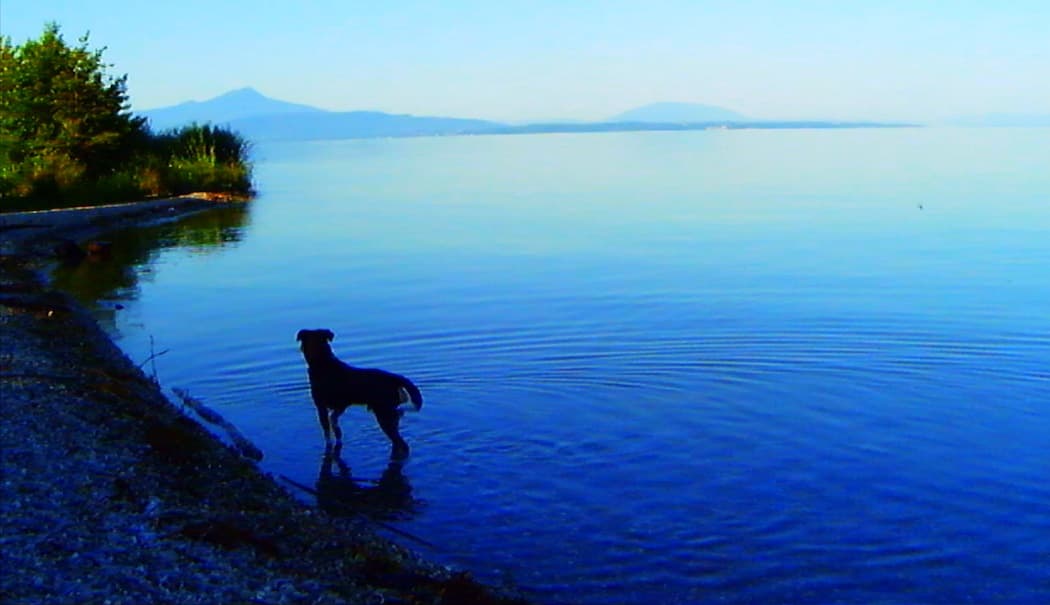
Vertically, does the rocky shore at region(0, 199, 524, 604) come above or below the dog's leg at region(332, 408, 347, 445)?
above

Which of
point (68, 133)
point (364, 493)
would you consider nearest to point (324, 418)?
point (364, 493)

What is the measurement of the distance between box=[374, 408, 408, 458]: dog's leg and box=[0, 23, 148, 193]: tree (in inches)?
1352

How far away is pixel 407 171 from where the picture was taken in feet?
→ 294

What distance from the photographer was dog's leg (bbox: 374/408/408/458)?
12203 millimetres

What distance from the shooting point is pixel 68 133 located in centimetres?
4475

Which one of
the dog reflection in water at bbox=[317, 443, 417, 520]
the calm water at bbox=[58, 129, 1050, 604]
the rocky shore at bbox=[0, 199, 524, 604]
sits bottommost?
the calm water at bbox=[58, 129, 1050, 604]

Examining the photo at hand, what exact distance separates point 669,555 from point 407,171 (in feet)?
267

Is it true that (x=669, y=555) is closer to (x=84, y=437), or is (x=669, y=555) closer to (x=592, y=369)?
(x=84, y=437)

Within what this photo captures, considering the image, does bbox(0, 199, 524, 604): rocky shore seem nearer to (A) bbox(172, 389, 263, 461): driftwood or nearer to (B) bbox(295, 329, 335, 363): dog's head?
(A) bbox(172, 389, 263, 461): driftwood

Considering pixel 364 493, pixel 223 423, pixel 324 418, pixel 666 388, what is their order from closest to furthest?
pixel 364 493 → pixel 324 418 → pixel 223 423 → pixel 666 388

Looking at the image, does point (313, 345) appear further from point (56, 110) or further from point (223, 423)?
point (56, 110)

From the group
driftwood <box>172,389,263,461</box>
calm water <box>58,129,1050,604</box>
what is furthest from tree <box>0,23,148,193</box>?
driftwood <box>172,389,263,461</box>

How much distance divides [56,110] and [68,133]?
118 centimetres

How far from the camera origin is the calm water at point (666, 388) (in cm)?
965
